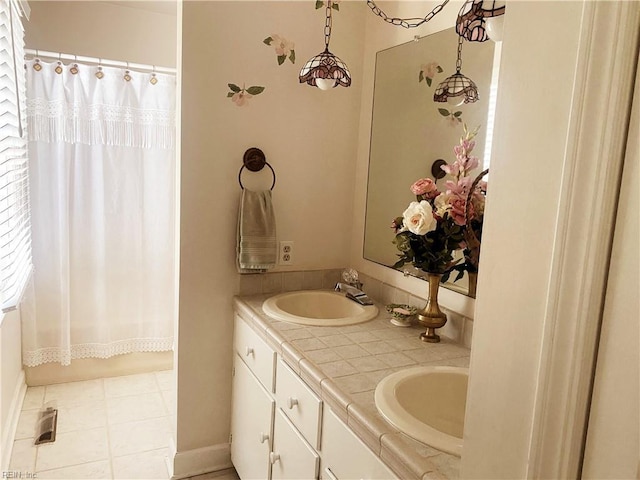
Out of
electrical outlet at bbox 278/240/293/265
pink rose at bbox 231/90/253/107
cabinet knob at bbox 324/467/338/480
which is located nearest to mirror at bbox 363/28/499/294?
electrical outlet at bbox 278/240/293/265

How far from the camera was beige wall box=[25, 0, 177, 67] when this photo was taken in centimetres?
271

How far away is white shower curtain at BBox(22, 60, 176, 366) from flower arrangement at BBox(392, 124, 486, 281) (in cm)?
201

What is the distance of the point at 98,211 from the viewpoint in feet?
9.66

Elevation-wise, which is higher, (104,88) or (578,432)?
(104,88)

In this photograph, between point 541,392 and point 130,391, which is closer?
point 541,392

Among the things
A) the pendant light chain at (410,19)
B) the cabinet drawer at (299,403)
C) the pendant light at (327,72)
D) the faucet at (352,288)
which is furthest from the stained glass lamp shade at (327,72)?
the cabinet drawer at (299,403)

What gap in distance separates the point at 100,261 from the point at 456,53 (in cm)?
243

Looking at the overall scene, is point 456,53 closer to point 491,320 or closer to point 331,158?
point 331,158

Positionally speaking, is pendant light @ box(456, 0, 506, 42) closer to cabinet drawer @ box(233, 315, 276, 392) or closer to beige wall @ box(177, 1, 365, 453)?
beige wall @ box(177, 1, 365, 453)

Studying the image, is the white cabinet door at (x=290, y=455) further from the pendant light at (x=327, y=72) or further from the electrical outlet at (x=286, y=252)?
the pendant light at (x=327, y=72)

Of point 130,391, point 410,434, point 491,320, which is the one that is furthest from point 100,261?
point 491,320

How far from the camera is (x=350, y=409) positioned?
1.17 m

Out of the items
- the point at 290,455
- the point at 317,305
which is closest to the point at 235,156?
the point at 317,305

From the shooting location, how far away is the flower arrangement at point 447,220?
145cm
